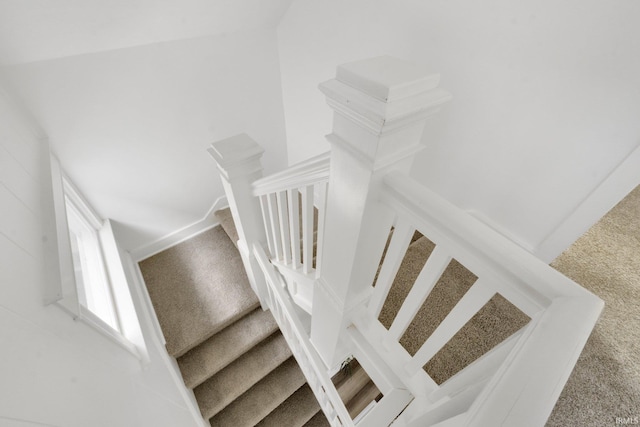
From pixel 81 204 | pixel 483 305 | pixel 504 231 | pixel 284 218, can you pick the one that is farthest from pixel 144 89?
pixel 504 231

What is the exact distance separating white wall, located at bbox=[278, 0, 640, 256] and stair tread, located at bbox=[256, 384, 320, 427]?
2.16 m

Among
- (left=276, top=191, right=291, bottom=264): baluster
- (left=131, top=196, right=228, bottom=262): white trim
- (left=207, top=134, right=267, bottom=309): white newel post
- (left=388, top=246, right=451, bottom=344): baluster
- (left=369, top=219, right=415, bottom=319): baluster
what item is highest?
(left=131, top=196, right=228, bottom=262): white trim

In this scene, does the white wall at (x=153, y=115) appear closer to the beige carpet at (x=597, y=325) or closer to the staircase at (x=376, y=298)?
the staircase at (x=376, y=298)

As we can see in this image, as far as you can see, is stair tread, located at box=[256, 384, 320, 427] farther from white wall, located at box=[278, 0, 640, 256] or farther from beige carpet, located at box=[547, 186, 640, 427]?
white wall, located at box=[278, 0, 640, 256]

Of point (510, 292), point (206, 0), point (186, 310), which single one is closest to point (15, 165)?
point (206, 0)

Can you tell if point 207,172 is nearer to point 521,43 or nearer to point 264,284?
point 264,284

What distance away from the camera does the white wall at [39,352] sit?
568 millimetres

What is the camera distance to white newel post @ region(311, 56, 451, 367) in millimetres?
481

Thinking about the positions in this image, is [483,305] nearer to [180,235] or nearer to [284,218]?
[284,218]

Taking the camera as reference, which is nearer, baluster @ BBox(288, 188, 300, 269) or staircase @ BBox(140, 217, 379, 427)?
baluster @ BBox(288, 188, 300, 269)

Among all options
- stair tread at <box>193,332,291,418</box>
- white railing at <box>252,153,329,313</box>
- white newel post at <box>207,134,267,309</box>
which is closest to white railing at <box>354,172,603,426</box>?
white railing at <box>252,153,329,313</box>

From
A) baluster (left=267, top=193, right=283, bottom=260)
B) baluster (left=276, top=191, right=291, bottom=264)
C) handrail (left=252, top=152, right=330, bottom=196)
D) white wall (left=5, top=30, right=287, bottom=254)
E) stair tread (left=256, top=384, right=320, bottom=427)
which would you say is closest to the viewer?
handrail (left=252, top=152, right=330, bottom=196)

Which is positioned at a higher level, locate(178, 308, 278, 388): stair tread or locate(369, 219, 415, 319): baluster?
locate(178, 308, 278, 388): stair tread

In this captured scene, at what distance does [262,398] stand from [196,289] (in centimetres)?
105
